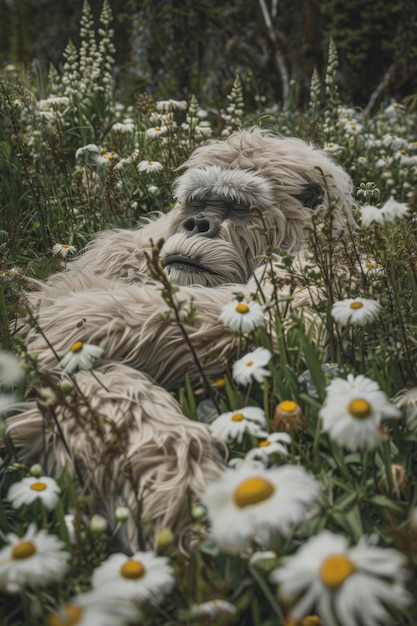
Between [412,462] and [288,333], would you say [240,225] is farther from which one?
[412,462]

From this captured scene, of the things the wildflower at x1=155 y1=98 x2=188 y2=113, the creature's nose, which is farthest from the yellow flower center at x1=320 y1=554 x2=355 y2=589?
the wildflower at x1=155 y1=98 x2=188 y2=113

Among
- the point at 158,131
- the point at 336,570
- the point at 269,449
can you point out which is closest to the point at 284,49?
the point at 158,131

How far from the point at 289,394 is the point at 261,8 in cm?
1044

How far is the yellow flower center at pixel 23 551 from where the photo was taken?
152cm

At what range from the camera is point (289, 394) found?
237 centimetres

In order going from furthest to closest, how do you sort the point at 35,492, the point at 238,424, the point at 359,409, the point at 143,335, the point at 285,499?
1. the point at 143,335
2. the point at 238,424
3. the point at 35,492
4. the point at 359,409
5. the point at 285,499

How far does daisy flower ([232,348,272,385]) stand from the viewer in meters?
2.16

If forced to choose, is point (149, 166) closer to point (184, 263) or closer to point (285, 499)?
point (184, 263)

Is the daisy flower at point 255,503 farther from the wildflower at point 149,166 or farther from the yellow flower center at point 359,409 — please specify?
the wildflower at point 149,166

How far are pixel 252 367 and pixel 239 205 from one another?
138 cm

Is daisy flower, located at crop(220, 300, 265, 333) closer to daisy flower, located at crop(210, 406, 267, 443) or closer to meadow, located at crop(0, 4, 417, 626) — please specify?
meadow, located at crop(0, 4, 417, 626)

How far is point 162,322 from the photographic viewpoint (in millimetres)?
2641

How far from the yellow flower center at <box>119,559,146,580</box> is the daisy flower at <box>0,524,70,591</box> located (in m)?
0.12

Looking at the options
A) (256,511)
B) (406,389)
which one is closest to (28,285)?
(406,389)
